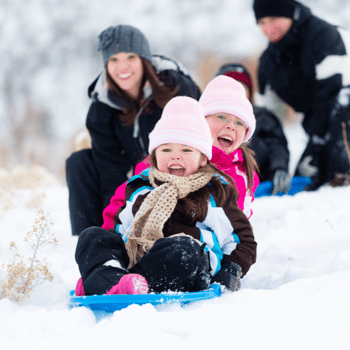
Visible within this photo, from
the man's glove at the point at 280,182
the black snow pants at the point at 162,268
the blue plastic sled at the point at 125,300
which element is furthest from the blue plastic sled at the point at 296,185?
the blue plastic sled at the point at 125,300

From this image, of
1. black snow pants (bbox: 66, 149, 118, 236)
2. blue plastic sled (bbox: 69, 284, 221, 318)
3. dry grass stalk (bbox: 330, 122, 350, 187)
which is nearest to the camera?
blue plastic sled (bbox: 69, 284, 221, 318)

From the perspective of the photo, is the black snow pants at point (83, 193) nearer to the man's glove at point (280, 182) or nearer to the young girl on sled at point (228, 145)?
the young girl on sled at point (228, 145)

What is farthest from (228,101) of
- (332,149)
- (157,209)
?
(332,149)

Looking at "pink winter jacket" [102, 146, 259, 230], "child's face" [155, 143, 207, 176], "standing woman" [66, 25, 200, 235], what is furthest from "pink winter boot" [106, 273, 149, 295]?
"standing woman" [66, 25, 200, 235]

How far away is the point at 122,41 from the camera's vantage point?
2.64m

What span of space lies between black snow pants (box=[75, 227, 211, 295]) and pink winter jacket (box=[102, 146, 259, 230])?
48cm

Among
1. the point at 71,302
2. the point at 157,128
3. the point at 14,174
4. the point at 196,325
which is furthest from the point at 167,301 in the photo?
the point at 14,174

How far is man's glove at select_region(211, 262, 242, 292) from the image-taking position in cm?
143

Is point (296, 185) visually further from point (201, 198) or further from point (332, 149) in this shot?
point (201, 198)

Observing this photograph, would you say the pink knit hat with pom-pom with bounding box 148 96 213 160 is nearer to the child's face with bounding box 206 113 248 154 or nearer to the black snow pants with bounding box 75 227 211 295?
the child's face with bounding box 206 113 248 154

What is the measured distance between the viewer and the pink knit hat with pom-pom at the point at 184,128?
5.34 ft

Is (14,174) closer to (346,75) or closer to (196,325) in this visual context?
(346,75)

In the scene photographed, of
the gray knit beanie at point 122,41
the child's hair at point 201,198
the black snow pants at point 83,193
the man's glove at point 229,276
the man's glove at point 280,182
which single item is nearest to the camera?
the man's glove at point 229,276

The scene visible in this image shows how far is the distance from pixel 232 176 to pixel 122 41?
1.29 metres
